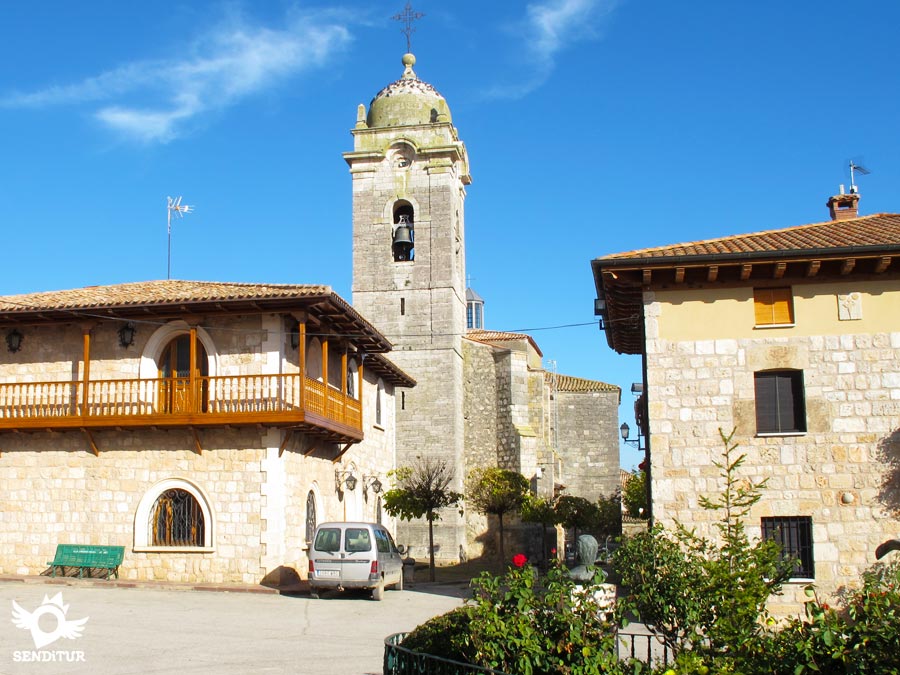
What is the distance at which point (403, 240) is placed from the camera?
37.3 metres

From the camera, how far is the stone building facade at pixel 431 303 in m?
36.5

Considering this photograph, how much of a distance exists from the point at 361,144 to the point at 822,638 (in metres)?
34.1

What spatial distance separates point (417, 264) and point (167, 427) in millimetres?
17484

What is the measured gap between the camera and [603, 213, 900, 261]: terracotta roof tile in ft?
54.0

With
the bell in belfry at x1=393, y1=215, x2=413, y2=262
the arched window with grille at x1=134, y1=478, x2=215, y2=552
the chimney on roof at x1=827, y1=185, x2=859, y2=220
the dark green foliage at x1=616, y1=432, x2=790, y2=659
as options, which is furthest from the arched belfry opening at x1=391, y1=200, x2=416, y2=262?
the dark green foliage at x1=616, y1=432, x2=790, y2=659

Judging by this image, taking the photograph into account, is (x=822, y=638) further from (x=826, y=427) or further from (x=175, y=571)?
(x=175, y=571)

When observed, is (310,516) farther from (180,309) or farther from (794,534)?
(794,534)

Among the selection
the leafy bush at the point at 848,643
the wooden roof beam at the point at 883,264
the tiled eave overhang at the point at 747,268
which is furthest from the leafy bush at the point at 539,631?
the wooden roof beam at the point at 883,264

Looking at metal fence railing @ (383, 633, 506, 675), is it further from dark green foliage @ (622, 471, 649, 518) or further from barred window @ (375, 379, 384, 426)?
dark green foliage @ (622, 471, 649, 518)

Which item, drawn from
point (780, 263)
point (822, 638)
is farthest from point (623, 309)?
point (822, 638)

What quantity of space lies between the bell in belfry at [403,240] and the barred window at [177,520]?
17.5m

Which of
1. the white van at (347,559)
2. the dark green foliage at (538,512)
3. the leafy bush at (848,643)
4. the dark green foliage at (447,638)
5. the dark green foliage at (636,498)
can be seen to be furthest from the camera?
the dark green foliage at (636,498)

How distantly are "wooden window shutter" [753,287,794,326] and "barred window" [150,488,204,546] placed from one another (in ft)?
40.3

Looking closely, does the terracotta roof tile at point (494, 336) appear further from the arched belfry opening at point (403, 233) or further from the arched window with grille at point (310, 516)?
the arched window with grille at point (310, 516)
